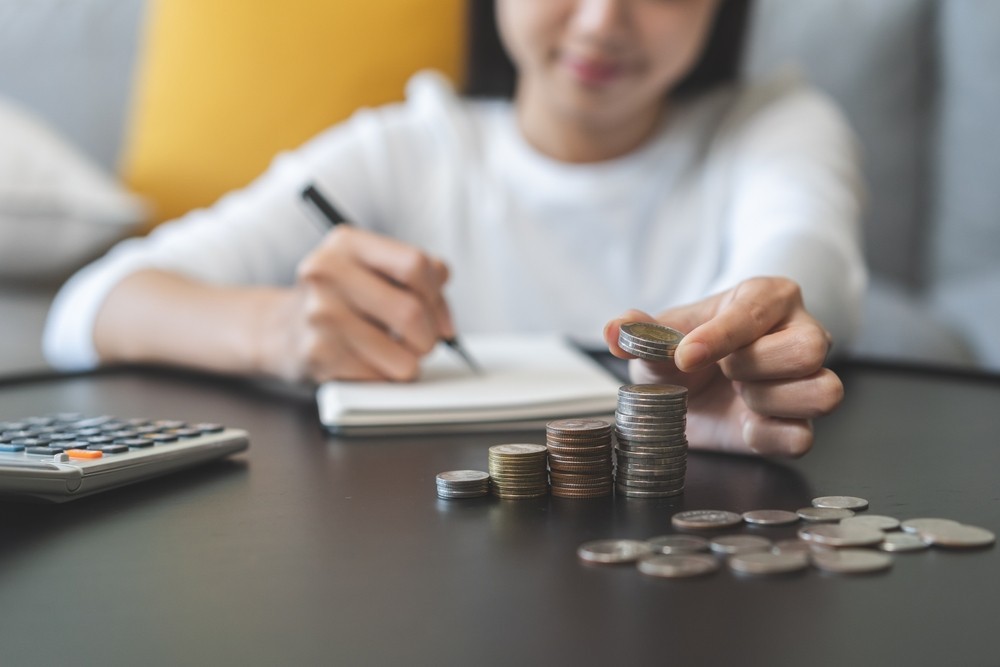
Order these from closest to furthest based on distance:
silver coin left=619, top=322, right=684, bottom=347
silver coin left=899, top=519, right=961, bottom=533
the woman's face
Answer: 1. silver coin left=899, top=519, right=961, bottom=533
2. silver coin left=619, top=322, right=684, bottom=347
3. the woman's face

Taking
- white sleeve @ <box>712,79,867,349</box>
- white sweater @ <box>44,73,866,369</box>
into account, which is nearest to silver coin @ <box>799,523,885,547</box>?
white sleeve @ <box>712,79,867,349</box>

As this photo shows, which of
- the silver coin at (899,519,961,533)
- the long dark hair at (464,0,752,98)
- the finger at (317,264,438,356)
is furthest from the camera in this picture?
the long dark hair at (464,0,752,98)

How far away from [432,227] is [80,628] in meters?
1.20

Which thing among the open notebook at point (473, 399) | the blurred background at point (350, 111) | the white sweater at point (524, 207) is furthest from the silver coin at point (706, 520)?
the blurred background at point (350, 111)

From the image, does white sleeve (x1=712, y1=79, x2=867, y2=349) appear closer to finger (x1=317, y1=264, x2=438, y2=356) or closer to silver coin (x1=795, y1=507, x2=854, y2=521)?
finger (x1=317, y1=264, x2=438, y2=356)

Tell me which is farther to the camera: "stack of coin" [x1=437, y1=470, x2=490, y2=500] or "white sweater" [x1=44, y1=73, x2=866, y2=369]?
"white sweater" [x1=44, y1=73, x2=866, y2=369]

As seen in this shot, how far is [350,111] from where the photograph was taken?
6.20 ft

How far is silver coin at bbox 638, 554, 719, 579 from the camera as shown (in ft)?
1.44

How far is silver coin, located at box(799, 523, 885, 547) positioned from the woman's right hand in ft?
1.70

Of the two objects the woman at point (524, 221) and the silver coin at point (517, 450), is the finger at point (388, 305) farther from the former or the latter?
the silver coin at point (517, 450)

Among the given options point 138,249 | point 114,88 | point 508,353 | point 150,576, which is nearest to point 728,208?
point 508,353

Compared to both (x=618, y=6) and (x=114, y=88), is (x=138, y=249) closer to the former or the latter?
(x=618, y=6)

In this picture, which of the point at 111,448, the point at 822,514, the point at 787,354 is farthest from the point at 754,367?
the point at 111,448

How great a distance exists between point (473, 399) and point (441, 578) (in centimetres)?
40
